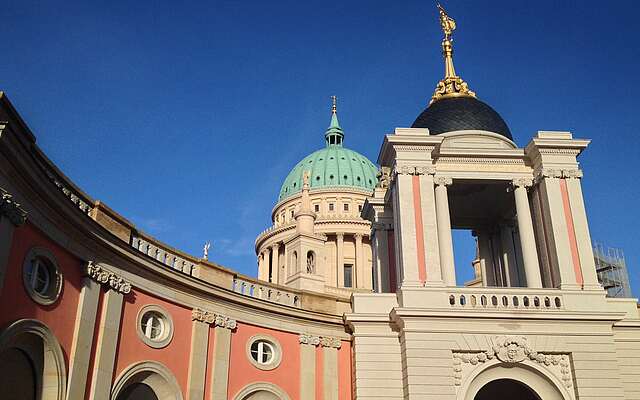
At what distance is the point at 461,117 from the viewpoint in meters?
27.7

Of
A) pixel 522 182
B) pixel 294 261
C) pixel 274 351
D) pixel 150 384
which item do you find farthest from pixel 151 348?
pixel 294 261

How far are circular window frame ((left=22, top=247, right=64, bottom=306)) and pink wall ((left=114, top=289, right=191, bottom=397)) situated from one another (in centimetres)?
289

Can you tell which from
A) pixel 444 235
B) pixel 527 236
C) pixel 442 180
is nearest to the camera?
pixel 444 235

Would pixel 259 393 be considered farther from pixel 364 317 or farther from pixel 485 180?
pixel 485 180

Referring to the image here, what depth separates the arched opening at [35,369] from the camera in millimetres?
16422

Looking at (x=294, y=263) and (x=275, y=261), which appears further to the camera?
(x=275, y=261)

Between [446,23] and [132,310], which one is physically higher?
[446,23]

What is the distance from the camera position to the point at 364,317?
2252 centimetres

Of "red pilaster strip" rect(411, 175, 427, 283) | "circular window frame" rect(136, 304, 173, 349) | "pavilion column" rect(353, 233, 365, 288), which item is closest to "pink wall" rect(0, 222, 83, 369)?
"circular window frame" rect(136, 304, 173, 349)

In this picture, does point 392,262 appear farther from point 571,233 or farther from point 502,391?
point 571,233

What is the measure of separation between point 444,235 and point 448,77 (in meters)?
10.4

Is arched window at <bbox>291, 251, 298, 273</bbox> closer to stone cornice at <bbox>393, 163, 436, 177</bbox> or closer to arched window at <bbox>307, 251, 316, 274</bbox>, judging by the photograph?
arched window at <bbox>307, 251, 316, 274</bbox>

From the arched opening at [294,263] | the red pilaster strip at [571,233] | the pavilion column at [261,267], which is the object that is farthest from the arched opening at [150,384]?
the pavilion column at [261,267]

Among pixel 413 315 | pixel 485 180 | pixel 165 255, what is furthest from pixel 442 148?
pixel 165 255
